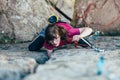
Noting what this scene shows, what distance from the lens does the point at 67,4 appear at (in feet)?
23.5

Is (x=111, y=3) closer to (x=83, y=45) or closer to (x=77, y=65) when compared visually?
(x=83, y=45)

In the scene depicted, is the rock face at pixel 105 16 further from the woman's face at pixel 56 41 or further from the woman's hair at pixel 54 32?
the woman's face at pixel 56 41

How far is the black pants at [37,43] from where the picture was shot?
19.2 ft

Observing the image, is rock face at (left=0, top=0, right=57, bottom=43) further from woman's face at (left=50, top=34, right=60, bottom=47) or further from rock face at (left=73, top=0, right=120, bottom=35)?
woman's face at (left=50, top=34, right=60, bottom=47)

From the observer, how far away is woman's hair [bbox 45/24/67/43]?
5.41m

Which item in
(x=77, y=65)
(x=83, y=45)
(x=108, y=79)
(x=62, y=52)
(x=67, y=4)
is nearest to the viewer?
(x=108, y=79)

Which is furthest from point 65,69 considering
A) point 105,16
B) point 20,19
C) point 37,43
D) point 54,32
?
point 105,16

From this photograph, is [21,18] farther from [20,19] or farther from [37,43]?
[37,43]

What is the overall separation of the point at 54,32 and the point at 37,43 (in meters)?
0.54

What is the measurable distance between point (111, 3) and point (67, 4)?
0.76 metres

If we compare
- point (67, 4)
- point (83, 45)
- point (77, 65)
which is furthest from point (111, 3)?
point (77, 65)

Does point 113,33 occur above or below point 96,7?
below

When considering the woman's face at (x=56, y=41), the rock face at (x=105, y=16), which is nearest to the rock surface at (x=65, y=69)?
the woman's face at (x=56, y=41)

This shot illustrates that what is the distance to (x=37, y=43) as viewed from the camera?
19.3 feet
